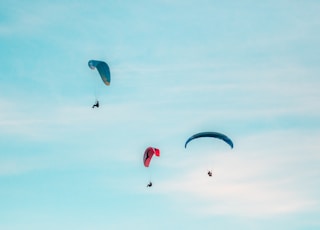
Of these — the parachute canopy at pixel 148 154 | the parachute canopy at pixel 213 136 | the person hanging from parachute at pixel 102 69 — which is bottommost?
the parachute canopy at pixel 213 136

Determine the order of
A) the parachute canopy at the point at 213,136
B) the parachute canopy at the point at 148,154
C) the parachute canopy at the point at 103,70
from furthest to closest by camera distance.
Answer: the parachute canopy at the point at 148,154
the parachute canopy at the point at 103,70
the parachute canopy at the point at 213,136

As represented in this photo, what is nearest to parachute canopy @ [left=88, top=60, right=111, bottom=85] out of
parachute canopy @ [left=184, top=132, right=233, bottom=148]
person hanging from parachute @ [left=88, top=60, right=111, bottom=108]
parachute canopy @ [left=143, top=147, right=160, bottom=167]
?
person hanging from parachute @ [left=88, top=60, right=111, bottom=108]

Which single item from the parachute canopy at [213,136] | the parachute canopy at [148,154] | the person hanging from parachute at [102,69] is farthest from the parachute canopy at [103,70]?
the parachute canopy at [213,136]

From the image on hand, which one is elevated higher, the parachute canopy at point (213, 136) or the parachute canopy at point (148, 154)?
the parachute canopy at point (148, 154)

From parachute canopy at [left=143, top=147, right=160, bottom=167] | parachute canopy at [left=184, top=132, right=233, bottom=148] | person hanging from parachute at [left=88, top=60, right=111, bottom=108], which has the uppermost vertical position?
person hanging from parachute at [left=88, top=60, right=111, bottom=108]

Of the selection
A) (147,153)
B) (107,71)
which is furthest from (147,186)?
(107,71)

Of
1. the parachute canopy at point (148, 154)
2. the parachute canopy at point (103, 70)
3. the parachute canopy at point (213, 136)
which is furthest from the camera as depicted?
the parachute canopy at point (148, 154)

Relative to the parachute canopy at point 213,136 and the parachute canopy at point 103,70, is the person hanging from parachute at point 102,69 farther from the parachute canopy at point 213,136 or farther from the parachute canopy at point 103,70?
the parachute canopy at point 213,136

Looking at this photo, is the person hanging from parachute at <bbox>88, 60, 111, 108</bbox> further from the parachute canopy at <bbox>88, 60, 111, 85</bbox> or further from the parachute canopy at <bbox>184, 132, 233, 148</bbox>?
the parachute canopy at <bbox>184, 132, 233, 148</bbox>

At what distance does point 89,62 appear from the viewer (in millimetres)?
131500

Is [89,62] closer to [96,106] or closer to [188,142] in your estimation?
[96,106]

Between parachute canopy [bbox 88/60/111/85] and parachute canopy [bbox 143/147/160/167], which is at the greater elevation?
parachute canopy [bbox 88/60/111/85]

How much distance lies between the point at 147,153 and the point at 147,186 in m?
5.22

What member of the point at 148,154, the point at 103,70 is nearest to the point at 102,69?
the point at 103,70
